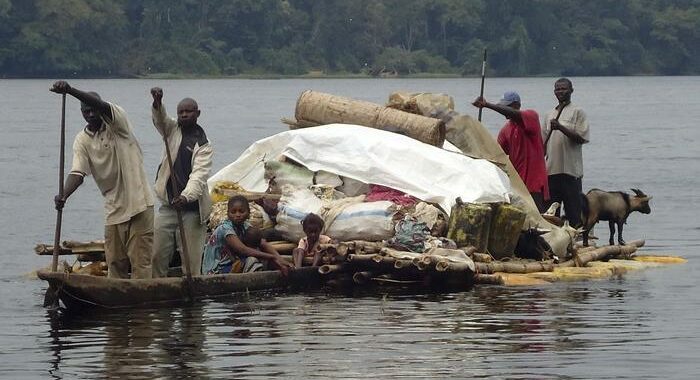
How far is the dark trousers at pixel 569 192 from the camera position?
1705 cm

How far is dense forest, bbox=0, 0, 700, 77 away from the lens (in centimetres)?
8969

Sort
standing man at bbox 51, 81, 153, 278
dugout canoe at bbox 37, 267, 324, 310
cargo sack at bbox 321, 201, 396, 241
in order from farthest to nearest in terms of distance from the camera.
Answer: cargo sack at bbox 321, 201, 396, 241
dugout canoe at bbox 37, 267, 324, 310
standing man at bbox 51, 81, 153, 278

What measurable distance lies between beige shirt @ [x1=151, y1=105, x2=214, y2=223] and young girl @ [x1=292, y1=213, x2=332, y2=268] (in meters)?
1.23

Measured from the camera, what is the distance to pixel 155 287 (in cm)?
1384

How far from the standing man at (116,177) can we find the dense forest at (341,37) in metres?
75.3

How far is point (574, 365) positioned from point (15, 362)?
11.7 feet

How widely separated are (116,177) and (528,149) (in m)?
4.68

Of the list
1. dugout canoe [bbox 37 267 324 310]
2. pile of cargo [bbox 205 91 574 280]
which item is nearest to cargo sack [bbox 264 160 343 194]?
pile of cargo [bbox 205 91 574 280]

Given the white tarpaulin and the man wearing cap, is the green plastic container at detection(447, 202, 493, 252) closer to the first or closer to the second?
the white tarpaulin

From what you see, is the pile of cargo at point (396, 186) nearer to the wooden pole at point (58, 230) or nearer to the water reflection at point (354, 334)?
the water reflection at point (354, 334)

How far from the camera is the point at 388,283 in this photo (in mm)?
15203

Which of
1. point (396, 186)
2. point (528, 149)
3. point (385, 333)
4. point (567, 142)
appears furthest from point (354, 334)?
point (567, 142)

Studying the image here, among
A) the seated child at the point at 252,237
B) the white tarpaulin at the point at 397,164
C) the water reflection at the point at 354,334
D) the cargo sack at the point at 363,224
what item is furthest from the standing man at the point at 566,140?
the seated child at the point at 252,237

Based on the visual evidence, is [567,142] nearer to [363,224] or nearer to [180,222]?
[363,224]
